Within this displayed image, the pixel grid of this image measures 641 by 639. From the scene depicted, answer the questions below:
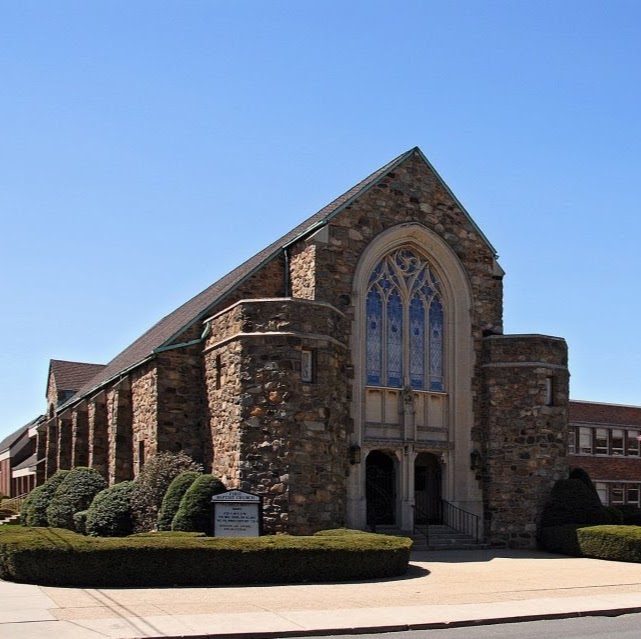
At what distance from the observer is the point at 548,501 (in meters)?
29.5

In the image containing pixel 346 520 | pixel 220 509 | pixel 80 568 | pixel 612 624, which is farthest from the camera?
pixel 346 520

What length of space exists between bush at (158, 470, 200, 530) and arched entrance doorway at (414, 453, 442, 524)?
8.16 m

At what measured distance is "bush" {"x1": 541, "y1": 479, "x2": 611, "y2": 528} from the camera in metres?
28.7

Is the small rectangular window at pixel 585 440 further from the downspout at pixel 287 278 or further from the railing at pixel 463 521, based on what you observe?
the downspout at pixel 287 278

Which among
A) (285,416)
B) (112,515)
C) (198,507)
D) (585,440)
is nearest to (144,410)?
(112,515)

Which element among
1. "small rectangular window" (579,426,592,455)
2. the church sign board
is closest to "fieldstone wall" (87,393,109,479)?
the church sign board

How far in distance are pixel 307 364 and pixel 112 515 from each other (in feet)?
22.5

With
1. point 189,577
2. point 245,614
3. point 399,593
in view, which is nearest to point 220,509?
point 189,577

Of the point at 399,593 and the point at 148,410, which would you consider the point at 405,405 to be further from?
the point at 399,593

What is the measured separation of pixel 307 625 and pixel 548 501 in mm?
16512

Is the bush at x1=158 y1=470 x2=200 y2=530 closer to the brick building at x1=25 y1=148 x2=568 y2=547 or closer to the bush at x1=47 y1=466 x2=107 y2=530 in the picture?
the brick building at x1=25 y1=148 x2=568 y2=547

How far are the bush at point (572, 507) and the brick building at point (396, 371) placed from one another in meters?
0.43

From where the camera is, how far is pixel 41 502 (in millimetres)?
33469

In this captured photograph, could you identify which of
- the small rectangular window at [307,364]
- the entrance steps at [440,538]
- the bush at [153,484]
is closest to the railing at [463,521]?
the entrance steps at [440,538]
